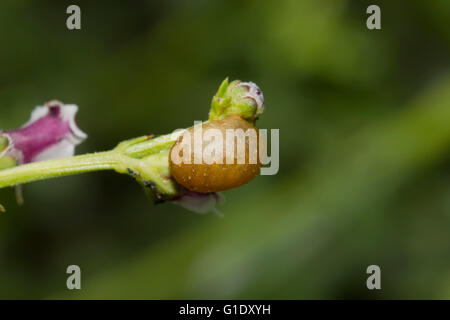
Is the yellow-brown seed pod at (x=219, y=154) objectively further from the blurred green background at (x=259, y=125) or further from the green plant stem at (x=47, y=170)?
the blurred green background at (x=259, y=125)

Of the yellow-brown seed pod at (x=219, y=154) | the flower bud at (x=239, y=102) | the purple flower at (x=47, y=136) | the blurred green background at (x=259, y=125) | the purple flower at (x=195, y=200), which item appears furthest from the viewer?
the blurred green background at (x=259, y=125)

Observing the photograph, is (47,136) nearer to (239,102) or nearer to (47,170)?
(47,170)

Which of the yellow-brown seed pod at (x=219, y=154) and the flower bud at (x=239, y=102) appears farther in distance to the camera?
the flower bud at (x=239, y=102)

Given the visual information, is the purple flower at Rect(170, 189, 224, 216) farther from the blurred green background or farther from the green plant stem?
the blurred green background

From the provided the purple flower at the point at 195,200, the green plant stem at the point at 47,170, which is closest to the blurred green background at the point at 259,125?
the purple flower at the point at 195,200

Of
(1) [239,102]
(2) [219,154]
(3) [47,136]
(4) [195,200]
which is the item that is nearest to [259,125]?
(3) [47,136]

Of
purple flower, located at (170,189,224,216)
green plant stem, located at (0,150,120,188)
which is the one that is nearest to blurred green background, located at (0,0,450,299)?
purple flower, located at (170,189,224,216)

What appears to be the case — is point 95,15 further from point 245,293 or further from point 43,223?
point 245,293
